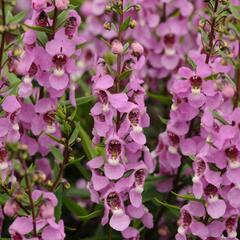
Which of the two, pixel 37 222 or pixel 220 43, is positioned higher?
pixel 220 43

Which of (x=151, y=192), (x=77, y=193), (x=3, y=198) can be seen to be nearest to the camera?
(x=3, y=198)

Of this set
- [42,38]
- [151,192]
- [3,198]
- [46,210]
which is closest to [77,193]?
[151,192]

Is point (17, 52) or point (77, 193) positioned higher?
point (17, 52)

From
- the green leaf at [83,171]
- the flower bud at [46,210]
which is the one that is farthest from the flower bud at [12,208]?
the green leaf at [83,171]

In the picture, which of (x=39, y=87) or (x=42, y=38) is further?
(x=39, y=87)

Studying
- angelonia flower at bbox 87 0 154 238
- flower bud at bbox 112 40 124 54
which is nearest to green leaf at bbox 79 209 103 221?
angelonia flower at bbox 87 0 154 238

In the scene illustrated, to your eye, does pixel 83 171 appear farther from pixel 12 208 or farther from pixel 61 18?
pixel 12 208

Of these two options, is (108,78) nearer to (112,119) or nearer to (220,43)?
(112,119)

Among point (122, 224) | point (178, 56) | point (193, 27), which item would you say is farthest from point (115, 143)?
point (193, 27)
